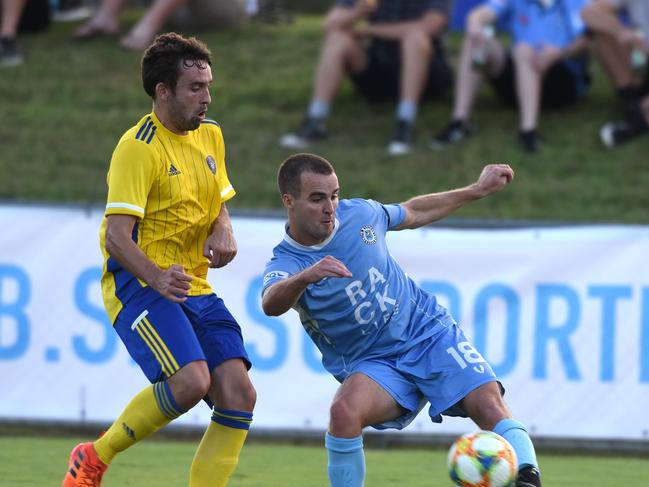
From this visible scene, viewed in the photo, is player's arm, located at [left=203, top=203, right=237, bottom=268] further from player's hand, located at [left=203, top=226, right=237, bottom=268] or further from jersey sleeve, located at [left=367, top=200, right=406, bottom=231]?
jersey sleeve, located at [left=367, top=200, right=406, bottom=231]

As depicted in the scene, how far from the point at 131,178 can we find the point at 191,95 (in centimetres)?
47

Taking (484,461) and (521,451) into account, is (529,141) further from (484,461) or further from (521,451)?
(484,461)

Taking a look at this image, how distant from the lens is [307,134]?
11562 millimetres

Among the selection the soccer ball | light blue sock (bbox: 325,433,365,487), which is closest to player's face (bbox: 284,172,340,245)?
light blue sock (bbox: 325,433,365,487)

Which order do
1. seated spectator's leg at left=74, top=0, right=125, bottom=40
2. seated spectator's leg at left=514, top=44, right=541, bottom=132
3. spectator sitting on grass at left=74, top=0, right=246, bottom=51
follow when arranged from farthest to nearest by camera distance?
seated spectator's leg at left=74, top=0, right=125, bottom=40, spectator sitting on grass at left=74, top=0, right=246, bottom=51, seated spectator's leg at left=514, top=44, right=541, bottom=132

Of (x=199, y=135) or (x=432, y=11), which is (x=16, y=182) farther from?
(x=199, y=135)

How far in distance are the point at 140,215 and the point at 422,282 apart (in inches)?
142

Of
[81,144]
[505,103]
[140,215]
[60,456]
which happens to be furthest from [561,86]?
[140,215]

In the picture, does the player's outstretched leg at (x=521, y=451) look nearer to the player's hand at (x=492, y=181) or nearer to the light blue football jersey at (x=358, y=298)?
the light blue football jersey at (x=358, y=298)

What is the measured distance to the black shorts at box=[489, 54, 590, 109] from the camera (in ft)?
38.5

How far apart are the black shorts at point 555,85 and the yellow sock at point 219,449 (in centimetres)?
682

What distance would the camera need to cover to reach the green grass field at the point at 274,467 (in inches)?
270

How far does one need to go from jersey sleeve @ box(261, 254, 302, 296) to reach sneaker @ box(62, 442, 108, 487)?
3.85 ft

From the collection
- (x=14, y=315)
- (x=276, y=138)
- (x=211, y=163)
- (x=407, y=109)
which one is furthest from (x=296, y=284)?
(x=276, y=138)
